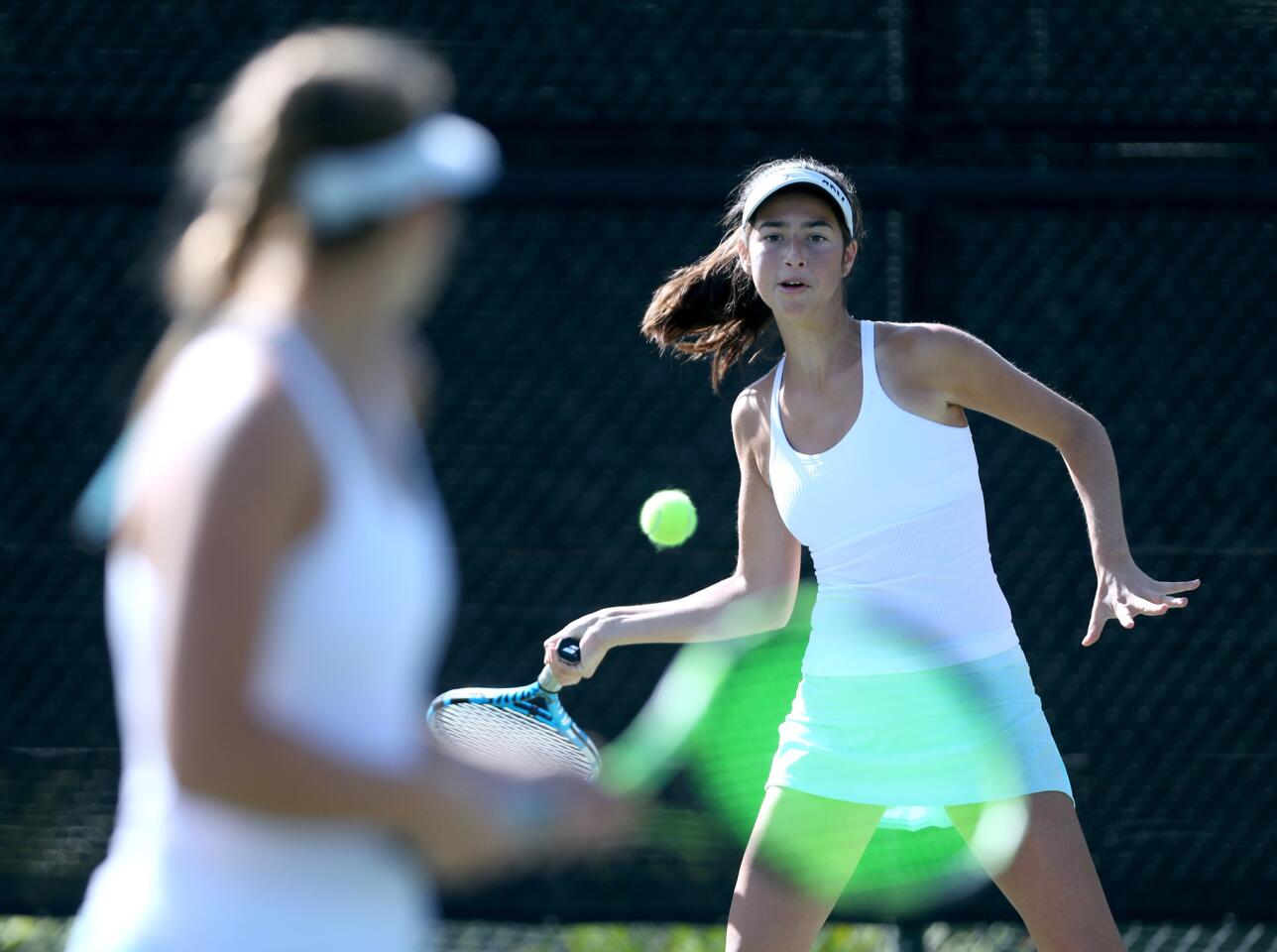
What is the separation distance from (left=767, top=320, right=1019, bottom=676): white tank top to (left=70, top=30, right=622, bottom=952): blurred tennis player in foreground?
4.96ft

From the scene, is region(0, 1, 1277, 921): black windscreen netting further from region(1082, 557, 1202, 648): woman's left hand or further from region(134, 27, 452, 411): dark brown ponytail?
region(134, 27, 452, 411): dark brown ponytail

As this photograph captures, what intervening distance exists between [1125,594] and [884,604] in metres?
0.37

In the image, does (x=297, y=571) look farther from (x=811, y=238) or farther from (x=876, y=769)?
(x=811, y=238)

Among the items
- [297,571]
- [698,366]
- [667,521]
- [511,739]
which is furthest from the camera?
[698,366]

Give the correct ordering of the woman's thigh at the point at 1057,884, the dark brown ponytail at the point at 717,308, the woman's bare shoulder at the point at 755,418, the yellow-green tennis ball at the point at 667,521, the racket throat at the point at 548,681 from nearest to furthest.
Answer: the woman's thigh at the point at 1057,884
the racket throat at the point at 548,681
the woman's bare shoulder at the point at 755,418
the dark brown ponytail at the point at 717,308
the yellow-green tennis ball at the point at 667,521

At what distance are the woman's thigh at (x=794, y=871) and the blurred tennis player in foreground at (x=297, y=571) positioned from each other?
1415mm

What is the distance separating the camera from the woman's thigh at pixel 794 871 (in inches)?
106

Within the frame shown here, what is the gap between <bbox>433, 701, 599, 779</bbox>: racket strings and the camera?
2.67 m

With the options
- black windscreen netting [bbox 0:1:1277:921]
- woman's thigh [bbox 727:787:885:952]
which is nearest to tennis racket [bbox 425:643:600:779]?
woman's thigh [bbox 727:787:885:952]

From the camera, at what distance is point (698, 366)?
3.92 m

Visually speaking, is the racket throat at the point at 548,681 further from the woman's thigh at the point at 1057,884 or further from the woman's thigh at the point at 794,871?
the woman's thigh at the point at 1057,884

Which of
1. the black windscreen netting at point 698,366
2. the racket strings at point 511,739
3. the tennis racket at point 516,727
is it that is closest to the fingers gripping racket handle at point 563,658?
the tennis racket at point 516,727

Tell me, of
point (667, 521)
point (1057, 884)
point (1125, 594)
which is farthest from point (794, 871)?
point (667, 521)

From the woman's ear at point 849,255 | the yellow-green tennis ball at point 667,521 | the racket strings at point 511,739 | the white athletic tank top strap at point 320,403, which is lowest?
the white athletic tank top strap at point 320,403
